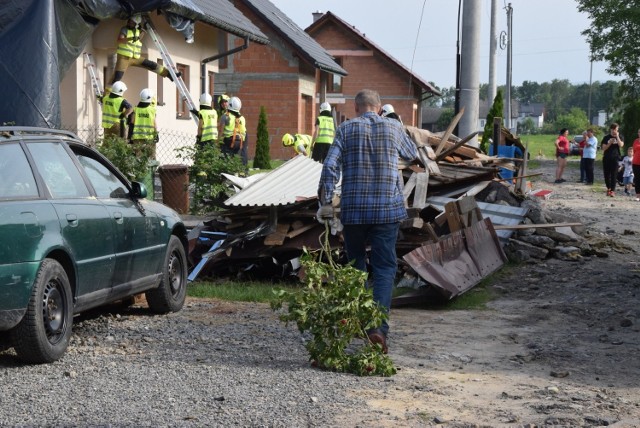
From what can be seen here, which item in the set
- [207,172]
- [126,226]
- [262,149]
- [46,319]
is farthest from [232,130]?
[46,319]

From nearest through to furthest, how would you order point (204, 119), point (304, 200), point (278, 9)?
point (304, 200)
point (204, 119)
point (278, 9)

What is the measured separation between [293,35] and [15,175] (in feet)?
109

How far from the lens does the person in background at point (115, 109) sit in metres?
18.3

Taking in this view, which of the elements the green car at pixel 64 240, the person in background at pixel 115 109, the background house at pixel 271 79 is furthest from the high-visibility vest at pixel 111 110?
the background house at pixel 271 79

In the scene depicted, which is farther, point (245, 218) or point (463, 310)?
point (245, 218)

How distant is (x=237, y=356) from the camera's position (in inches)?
295

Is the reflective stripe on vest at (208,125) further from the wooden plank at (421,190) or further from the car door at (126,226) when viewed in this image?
the car door at (126,226)

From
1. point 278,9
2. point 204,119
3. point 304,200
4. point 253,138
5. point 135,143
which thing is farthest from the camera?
point 278,9

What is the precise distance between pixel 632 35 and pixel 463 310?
135 ft

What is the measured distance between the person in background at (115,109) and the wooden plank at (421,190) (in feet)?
23.7

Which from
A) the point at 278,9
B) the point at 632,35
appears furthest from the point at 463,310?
the point at 632,35

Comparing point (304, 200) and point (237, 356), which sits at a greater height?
point (304, 200)

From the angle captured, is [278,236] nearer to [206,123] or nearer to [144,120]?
[144,120]

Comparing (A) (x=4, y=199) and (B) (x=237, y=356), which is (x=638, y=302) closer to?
(B) (x=237, y=356)
